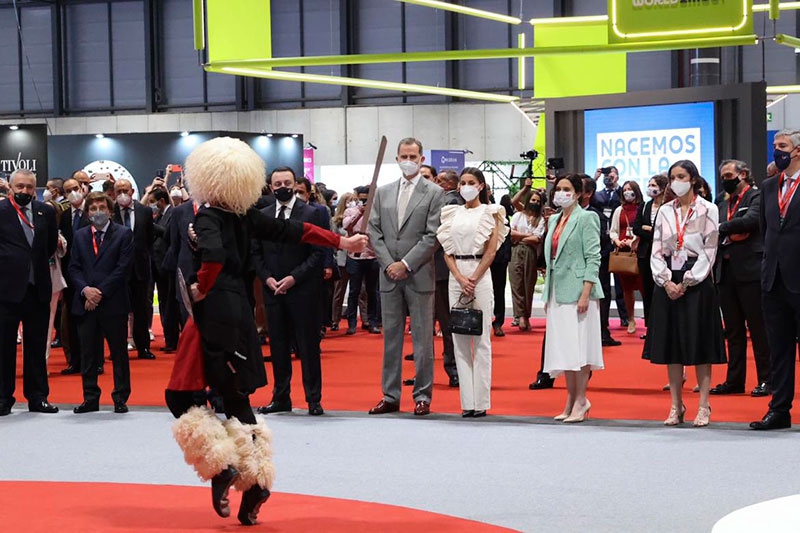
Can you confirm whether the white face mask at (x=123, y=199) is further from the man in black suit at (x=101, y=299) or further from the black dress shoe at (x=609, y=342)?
the black dress shoe at (x=609, y=342)

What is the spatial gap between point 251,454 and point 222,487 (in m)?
0.17

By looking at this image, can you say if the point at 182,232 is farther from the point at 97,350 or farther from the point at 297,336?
the point at 297,336

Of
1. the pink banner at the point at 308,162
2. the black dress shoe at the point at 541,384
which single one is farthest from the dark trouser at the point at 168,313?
the pink banner at the point at 308,162

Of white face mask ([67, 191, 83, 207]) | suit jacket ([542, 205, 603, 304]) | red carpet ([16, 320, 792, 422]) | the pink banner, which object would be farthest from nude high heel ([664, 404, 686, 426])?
the pink banner

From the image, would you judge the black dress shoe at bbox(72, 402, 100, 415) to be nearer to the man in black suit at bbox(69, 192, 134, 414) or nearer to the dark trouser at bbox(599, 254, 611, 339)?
the man in black suit at bbox(69, 192, 134, 414)

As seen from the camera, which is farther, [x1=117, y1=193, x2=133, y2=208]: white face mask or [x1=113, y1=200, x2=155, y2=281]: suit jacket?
[x1=113, y1=200, x2=155, y2=281]: suit jacket

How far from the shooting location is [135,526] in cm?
461

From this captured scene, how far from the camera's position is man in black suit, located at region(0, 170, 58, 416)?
24.6 feet

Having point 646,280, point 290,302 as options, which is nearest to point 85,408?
point 290,302

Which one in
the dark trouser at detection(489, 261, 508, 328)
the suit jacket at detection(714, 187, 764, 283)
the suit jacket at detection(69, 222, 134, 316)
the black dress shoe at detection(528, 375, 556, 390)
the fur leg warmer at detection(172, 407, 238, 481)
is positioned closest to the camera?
the fur leg warmer at detection(172, 407, 238, 481)

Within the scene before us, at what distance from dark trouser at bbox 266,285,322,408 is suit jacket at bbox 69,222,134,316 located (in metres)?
1.01

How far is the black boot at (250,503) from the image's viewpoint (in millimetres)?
4609

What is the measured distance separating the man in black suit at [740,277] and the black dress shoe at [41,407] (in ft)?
14.5

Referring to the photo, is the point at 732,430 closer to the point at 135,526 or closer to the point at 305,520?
the point at 305,520
